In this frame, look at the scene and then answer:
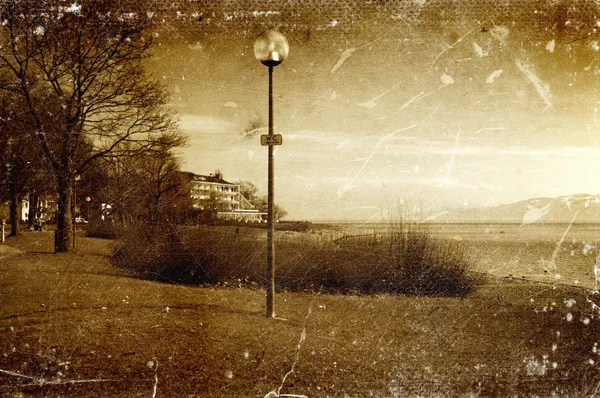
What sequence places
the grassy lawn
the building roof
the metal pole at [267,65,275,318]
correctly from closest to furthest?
1. the grassy lawn
2. the metal pole at [267,65,275,318]
3. the building roof

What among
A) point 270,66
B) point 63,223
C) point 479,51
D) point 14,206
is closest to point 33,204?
point 14,206

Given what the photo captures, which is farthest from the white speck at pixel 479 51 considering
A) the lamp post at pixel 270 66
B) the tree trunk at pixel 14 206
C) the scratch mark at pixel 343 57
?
the tree trunk at pixel 14 206

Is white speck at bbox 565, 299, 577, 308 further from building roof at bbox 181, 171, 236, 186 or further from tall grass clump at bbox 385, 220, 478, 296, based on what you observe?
building roof at bbox 181, 171, 236, 186

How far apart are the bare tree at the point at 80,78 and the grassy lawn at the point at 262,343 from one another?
1753mm

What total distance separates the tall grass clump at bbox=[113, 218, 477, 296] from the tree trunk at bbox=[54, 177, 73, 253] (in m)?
1.38

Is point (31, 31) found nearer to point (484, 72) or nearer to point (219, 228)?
point (219, 228)

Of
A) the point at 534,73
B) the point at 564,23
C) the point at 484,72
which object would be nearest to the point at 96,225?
the point at 484,72

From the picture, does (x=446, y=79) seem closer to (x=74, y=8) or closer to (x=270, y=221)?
(x=270, y=221)

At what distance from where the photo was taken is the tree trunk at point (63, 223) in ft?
20.4

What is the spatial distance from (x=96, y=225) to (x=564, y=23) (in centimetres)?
616

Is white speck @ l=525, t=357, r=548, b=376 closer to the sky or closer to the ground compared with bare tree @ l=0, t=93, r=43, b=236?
closer to the ground

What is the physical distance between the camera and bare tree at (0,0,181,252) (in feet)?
14.5

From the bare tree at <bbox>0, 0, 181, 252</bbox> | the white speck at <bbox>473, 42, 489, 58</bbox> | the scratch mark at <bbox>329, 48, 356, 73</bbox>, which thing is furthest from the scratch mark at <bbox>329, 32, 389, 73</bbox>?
the bare tree at <bbox>0, 0, 181, 252</bbox>

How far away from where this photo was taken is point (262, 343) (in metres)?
3.57
